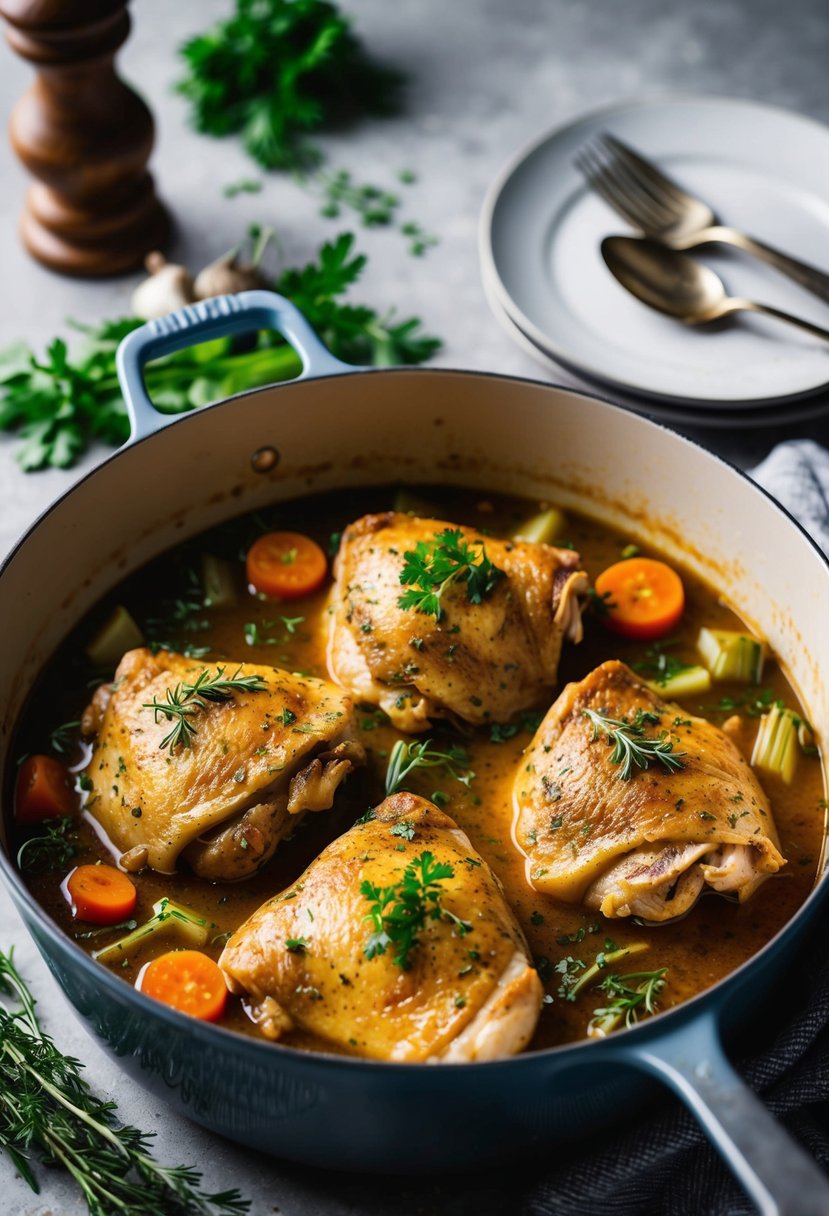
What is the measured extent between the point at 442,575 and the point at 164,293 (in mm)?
1779

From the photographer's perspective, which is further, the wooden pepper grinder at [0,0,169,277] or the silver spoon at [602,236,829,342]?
the silver spoon at [602,236,829,342]

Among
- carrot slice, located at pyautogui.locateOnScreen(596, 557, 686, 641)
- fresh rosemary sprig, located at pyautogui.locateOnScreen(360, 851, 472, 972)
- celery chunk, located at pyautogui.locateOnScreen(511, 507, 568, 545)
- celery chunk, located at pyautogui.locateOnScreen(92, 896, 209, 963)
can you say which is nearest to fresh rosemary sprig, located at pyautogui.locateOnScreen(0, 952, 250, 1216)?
celery chunk, located at pyautogui.locateOnScreen(92, 896, 209, 963)

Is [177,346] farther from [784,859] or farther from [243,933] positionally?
[784,859]

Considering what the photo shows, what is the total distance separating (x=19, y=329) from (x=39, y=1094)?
8.99 feet

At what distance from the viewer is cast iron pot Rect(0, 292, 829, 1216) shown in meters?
2.17

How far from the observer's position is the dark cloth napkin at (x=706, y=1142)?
2531mm

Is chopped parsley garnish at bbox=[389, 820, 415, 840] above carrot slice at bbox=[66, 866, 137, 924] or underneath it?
above

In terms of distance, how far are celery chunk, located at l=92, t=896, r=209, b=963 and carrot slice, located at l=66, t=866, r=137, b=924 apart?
56mm

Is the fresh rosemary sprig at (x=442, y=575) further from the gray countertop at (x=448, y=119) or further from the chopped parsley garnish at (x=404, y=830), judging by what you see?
the gray countertop at (x=448, y=119)

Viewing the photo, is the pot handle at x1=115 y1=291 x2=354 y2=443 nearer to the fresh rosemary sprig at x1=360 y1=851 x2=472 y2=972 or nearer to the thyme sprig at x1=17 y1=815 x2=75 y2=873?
the thyme sprig at x1=17 y1=815 x2=75 y2=873

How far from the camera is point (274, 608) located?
348 centimetres

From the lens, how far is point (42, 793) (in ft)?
9.75

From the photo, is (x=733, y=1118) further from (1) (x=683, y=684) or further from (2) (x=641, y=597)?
(2) (x=641, y=597)

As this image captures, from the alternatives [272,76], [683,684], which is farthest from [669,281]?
[272,76]
